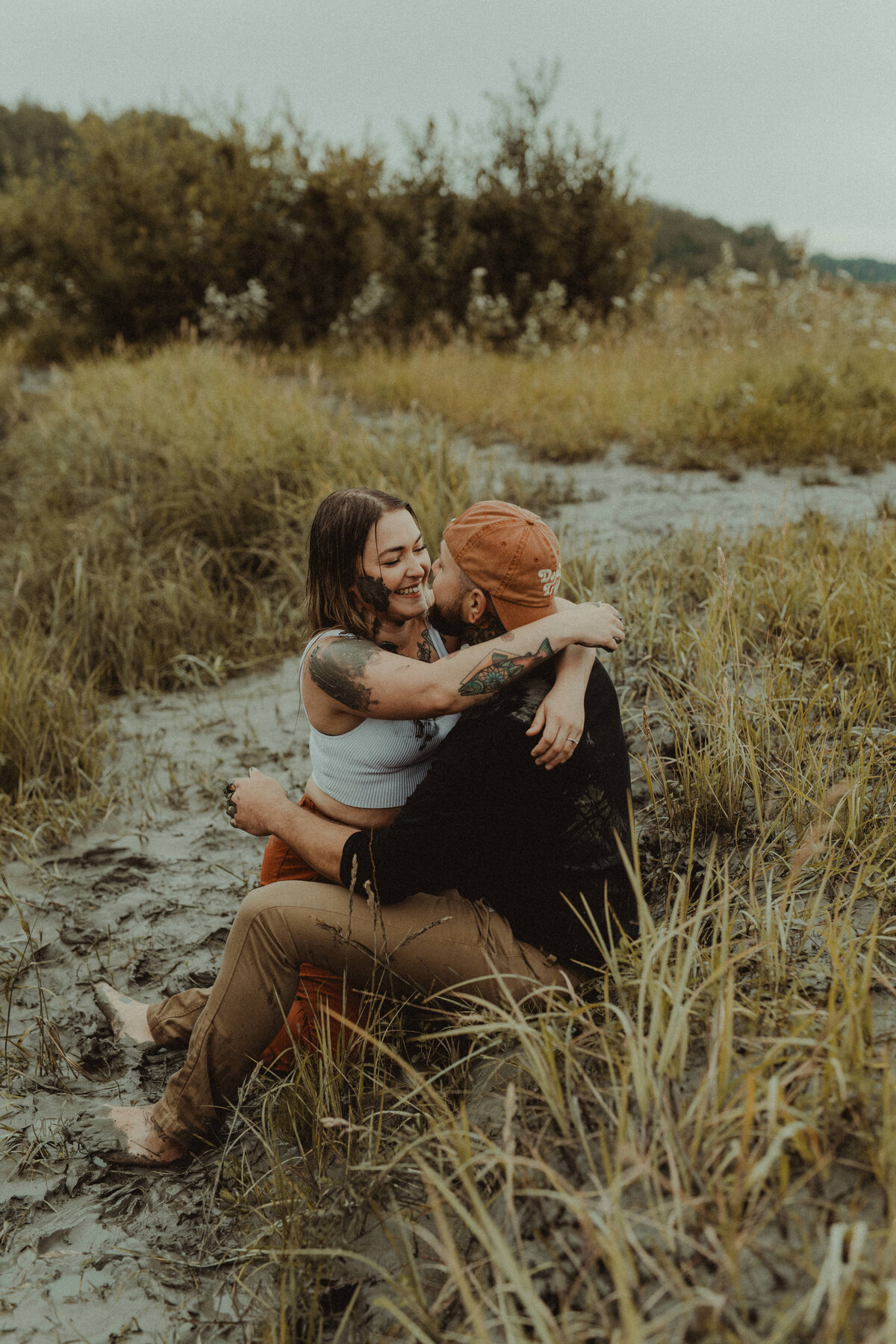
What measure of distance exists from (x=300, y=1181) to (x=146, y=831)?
2.01 m

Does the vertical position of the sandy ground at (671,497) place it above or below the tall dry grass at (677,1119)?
above

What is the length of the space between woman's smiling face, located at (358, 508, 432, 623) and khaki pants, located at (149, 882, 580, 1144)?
78 centimetres

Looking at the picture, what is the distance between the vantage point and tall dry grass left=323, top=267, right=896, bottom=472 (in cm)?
574

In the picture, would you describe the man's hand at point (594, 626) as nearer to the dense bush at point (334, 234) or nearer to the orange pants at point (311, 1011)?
the orange pants at point (311, 1011)

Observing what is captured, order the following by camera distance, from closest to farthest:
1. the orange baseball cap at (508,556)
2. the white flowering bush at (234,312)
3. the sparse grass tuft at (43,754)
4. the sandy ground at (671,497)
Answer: the orange baseball cap at (508,556)
the sparse grass tuft at (43,754)
the sandy ground at (671,497)
the white flowering bush at (234,312)

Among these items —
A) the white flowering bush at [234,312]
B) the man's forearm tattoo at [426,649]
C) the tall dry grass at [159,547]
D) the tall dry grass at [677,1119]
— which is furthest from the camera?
the white flowering bush at [234,312]

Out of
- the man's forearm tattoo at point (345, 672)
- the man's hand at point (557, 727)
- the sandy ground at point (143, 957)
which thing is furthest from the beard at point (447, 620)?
the sandy ground at point (143, 957)

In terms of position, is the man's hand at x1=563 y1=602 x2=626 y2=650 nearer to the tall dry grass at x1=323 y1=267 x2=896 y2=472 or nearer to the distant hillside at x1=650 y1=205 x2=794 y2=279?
the tall dry grass at x1=323 y1=267 x2=896 y2=472

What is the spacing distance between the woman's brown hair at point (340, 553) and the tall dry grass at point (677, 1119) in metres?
1.00

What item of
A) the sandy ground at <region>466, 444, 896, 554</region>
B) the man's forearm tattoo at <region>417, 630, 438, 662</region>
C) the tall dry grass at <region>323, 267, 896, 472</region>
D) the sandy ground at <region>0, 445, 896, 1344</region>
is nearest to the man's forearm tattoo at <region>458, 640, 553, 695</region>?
Answer: the man's forearm tattoo at <region>417, 630, 438, 662</region>

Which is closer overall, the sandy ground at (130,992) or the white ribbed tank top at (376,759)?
the sandy ground at (130,992)

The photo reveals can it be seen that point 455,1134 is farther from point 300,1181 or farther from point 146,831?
point 146,831

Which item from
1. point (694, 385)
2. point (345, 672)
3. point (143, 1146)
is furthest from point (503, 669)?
point (694, 385)

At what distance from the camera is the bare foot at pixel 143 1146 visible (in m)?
2.21
